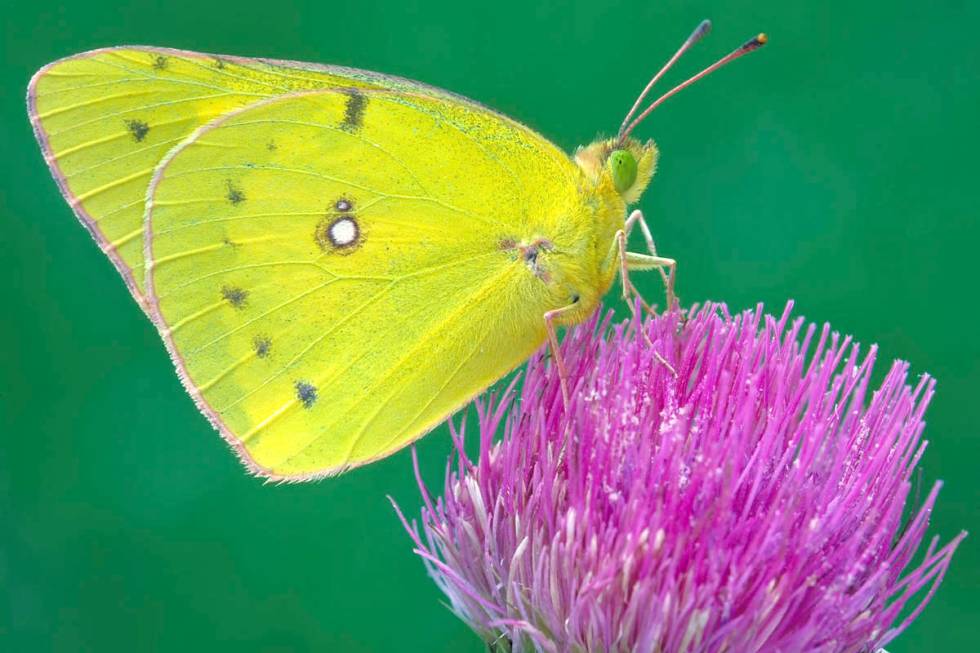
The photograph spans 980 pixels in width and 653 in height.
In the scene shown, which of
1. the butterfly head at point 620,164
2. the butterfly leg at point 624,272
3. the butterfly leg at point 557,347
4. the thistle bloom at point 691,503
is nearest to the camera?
the thistle bloom at point 691,503

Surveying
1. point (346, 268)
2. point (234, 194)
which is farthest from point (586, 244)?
point (234, 194)

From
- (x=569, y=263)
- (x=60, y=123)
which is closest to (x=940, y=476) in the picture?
(x=569, y=263)

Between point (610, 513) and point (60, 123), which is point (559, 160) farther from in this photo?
point (60, 123)

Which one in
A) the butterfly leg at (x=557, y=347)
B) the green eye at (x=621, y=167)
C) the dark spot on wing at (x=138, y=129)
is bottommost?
the butterfly leg at (x=557, y=347)

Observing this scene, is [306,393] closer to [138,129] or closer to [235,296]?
[235,296]

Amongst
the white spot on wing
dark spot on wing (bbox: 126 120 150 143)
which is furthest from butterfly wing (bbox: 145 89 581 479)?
dark spot on wing (bbox: 126 120 150 143)

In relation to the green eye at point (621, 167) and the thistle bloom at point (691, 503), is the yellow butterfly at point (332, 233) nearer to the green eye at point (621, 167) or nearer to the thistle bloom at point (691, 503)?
the green eye at point (621, 167)

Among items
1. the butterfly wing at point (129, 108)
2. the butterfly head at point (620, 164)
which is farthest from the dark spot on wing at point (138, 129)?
the butterfly head at point (620, 164)
